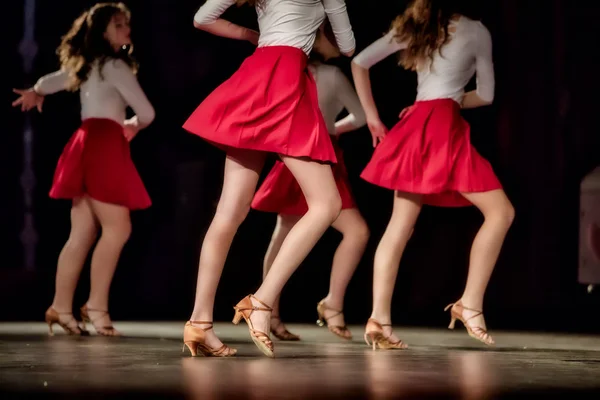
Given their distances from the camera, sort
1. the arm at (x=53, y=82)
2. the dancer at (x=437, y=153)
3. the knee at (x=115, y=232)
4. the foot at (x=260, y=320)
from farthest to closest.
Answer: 1. the arm at (x=53, y=82)
2. the knee at (x=115, y=232)
3. the dancer at (x=437, y=153)
4. the foot at (x=260, y=320)

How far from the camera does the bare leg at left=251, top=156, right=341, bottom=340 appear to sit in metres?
3.43

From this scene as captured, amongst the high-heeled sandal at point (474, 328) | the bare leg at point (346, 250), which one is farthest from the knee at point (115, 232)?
the high-heeled sandal at point (474, 328)

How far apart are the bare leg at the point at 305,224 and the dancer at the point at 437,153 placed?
2.43 ft

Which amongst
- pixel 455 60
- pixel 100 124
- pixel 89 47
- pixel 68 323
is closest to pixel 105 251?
pixel 68 323

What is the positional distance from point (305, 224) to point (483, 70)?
48.2 inches

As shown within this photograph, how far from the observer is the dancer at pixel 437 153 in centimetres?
414

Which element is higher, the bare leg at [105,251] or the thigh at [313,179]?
the thigh at [313,179]

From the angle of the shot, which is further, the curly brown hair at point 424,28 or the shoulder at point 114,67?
the shoulder at point 114,67

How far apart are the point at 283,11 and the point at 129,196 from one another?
1686 mm

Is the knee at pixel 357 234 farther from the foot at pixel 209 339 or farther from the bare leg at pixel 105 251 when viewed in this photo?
the foot at pixel 209 339

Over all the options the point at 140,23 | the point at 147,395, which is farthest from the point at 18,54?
the point at 147,395

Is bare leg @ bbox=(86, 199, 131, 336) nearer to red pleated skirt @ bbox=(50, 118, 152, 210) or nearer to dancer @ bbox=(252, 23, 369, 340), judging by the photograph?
red pleated skirt @ bbox=(50, 118, 152, 210)

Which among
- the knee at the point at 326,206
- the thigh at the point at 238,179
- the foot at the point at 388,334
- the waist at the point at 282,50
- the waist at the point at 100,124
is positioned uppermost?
the waist at the point at 282,50

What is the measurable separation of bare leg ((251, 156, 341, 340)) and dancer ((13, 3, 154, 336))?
1.59m
